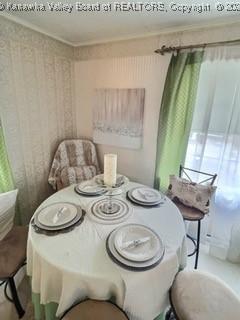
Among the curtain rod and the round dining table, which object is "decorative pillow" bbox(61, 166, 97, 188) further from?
the curtain rod

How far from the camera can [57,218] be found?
127cm

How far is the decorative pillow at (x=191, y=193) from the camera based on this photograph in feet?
5.91

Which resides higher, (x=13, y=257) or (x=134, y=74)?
(x=134, y=74)

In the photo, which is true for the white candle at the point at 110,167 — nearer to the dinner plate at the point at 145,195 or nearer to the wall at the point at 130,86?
the dinner plate at the point at 145,195

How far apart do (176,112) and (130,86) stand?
65cm

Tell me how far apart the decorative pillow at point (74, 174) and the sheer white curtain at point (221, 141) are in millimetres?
1234

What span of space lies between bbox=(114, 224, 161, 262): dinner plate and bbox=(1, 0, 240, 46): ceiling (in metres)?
1.68

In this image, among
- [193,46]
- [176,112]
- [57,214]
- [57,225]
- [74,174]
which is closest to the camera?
[57,225]

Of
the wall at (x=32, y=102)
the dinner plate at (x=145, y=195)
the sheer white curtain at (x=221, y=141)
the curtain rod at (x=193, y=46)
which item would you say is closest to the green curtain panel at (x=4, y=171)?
the wall at (x=32, y=102)

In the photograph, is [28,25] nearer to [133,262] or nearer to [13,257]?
[13,257]

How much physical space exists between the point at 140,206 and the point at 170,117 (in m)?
1.08

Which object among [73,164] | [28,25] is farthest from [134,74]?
[73,164]

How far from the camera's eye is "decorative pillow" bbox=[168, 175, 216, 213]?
5.91 ft

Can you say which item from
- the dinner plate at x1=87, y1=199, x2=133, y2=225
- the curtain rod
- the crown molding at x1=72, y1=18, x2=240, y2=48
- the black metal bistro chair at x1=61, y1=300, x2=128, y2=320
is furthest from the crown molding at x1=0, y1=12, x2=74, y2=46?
the black metal bistro chair at x1=61, y1=300, x2=128, y2=320
